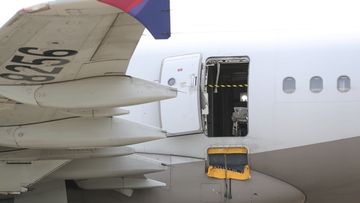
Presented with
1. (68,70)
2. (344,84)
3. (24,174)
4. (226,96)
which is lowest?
(24,174)

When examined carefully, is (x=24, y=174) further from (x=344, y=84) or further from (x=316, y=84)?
(x=344, y=84)

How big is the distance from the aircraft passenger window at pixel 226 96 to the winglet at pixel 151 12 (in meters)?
3.42

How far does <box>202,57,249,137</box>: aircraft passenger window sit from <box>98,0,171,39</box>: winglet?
3417 mm

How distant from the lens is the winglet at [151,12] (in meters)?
5.05

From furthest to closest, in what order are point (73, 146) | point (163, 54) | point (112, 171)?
point (163, 54) → point (112, 171) → point (73, 146)

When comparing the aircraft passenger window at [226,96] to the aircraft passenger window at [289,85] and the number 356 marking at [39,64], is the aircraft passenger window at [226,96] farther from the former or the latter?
the number 356 marking at [39,64]

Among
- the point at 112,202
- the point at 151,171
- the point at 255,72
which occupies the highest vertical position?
the point at 255,72

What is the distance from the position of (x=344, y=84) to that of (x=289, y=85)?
0.75m

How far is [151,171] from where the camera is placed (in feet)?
27.7

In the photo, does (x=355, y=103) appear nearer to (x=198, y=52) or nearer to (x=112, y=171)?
(x=198, y=52)

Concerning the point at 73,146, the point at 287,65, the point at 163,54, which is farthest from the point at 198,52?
the point at 73,146

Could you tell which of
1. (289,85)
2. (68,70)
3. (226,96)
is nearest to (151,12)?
(68,70)

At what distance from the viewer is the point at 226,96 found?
9336mm

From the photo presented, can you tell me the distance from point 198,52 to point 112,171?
2050 mm
